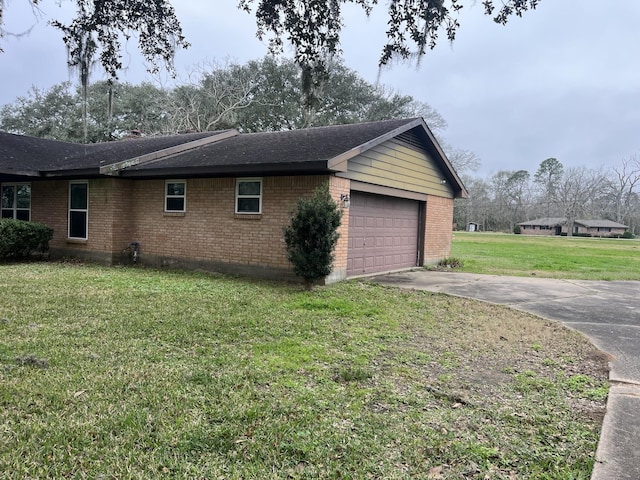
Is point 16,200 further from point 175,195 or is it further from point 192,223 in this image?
point 192,223

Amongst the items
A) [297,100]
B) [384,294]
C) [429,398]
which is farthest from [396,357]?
[297,100]

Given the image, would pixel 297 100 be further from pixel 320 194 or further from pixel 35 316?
pixel 35 316

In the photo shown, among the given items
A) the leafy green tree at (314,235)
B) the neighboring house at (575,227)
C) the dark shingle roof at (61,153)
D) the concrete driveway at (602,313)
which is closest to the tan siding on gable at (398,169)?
the leafy green tree at (314,235)

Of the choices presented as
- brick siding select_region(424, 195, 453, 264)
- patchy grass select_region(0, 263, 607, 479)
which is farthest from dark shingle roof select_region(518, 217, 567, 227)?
patchy grass select_region(0, 263, 607, 479)

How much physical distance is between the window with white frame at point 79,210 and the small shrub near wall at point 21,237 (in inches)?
28.1

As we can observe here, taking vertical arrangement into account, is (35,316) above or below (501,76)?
below

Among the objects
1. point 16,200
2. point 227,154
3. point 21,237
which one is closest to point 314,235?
point 227,154

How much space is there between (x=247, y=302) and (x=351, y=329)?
2.22 m

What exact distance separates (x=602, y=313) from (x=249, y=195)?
7.70m

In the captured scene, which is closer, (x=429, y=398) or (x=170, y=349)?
(x=429, y=398)

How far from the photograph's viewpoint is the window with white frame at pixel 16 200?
14.5 meters

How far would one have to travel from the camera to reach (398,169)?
12.4m

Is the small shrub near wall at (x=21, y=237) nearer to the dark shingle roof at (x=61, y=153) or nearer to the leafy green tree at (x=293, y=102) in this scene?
the dark shingle roof at (x=61, y=153)

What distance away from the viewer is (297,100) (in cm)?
3139
